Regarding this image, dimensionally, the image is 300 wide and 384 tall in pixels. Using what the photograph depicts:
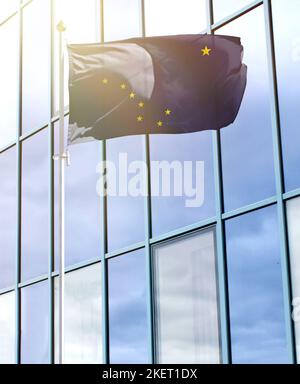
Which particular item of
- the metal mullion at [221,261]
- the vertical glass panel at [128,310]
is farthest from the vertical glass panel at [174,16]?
the vertical glass panel at [128,310]

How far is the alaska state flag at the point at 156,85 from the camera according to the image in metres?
17.3

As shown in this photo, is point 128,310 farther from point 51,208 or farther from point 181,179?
point 51,208

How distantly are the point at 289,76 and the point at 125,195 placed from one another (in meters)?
4.24

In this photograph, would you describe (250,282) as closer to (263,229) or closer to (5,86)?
(263,229)

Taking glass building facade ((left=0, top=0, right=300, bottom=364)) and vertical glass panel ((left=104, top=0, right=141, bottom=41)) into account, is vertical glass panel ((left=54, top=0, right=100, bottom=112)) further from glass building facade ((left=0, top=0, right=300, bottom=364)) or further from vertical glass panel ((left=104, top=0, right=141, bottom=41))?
vertical glass panel ((left=104, top=0, right=141, bottom=41))

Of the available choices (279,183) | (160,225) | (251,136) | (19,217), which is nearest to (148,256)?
(160,225)

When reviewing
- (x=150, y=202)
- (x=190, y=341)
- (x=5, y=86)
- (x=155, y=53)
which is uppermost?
(x=5, y=86)

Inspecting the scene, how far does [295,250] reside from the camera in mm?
15969

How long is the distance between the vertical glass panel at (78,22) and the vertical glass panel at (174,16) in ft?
5.72

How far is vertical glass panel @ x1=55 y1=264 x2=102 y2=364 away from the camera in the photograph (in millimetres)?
19562

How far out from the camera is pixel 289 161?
54.2 ft

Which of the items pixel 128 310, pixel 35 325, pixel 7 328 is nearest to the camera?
pixel 128 310
